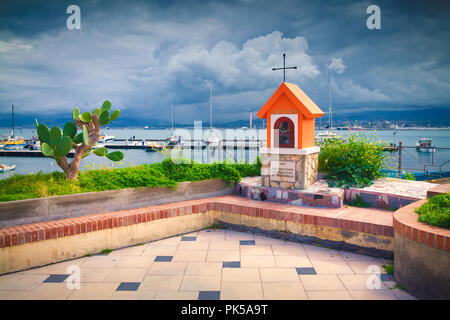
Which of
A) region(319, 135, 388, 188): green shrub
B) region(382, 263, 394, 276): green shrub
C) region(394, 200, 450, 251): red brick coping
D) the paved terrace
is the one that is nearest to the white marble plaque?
the paved terrace

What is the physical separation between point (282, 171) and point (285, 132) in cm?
80

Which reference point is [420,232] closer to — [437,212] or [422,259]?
[422,259]

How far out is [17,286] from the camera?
3811mm

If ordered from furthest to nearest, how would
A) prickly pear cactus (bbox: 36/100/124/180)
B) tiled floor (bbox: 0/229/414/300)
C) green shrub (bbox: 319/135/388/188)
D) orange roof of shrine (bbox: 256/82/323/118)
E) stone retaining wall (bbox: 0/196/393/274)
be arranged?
1. green shrub (bbox: 319/135/388/188)
2. orange roof of shrine (bbox: 256/82/323/118)
3. prickly pear cactus (bbox: 36/100/124/180)
4. stone retaining wall (bbox: 0/196/393/274)
5. tiled floor (bbox: 0/229/414/300)

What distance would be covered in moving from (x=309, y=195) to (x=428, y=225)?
2490 mm

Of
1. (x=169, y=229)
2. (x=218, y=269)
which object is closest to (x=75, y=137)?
(x=169, y=229)

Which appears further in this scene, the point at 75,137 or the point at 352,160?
the point at 352,160

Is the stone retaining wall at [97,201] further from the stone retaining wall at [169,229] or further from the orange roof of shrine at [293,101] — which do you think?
the orange roof of shrine at [293,101]

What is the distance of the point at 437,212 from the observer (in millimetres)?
3688

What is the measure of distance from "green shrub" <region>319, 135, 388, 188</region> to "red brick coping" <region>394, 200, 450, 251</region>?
2722 mm

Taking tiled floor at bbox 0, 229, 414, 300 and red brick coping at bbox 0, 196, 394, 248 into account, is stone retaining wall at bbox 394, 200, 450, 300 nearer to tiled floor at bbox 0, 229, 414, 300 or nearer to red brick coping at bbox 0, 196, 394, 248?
tiled floor at bbox 0, 229, 414, 300

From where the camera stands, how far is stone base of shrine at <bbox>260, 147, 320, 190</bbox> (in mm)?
6176

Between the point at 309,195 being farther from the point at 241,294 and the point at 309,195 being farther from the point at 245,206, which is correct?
the point at 241,294

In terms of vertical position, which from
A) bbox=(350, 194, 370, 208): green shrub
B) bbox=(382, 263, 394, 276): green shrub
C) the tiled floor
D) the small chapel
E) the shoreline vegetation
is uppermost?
the small chapel
